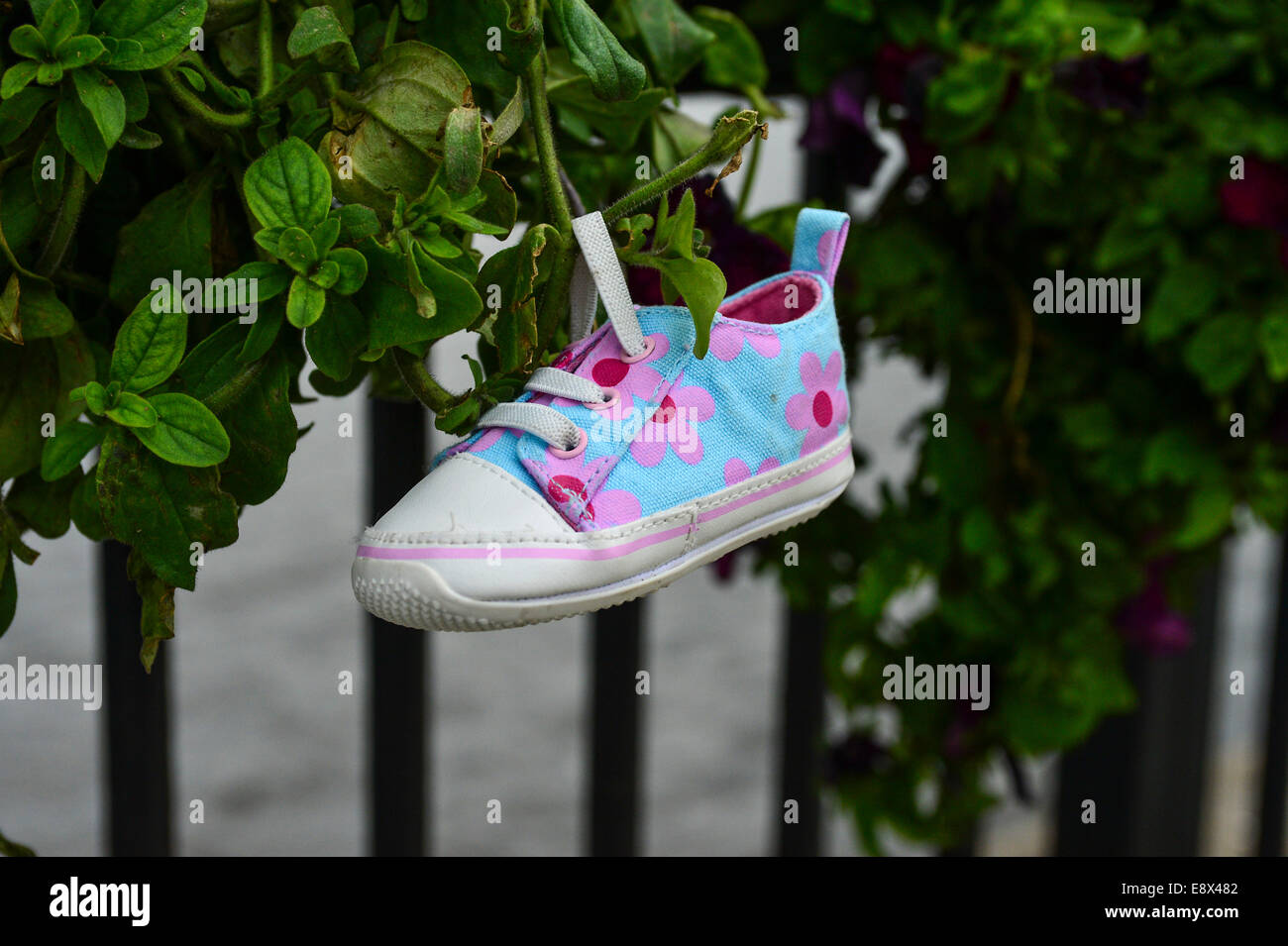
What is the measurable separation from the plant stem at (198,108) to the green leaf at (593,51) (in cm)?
12

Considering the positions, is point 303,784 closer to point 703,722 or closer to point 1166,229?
point 703,722

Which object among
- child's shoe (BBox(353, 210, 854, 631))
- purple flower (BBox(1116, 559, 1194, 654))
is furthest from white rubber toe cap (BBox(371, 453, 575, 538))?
purple flower (BBox(1116, 559, 1194, 654))

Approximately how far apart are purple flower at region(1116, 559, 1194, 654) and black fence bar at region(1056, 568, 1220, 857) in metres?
Result: 0.22

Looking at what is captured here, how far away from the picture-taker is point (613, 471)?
45cm

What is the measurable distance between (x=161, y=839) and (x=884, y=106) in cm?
85

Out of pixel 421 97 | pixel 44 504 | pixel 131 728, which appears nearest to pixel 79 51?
pixel 421 97

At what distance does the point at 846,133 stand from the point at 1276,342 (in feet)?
1.14

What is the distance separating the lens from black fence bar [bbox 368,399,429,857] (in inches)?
42.7

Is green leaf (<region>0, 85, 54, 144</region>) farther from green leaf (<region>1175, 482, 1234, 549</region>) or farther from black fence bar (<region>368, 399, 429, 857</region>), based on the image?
green leaf (<region>1175, 482, 1234, 549</region>)

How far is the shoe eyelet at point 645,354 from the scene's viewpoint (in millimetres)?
471

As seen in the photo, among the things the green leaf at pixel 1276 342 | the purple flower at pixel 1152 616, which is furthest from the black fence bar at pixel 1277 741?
the green leaf at pixel 1276 342

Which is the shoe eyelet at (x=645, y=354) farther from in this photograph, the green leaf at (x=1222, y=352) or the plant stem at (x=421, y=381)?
the green leaf at (x=1222, y=352)

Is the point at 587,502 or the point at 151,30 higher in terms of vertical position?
the point at 151,30

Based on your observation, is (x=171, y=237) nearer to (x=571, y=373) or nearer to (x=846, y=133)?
(x=571, y=373)
